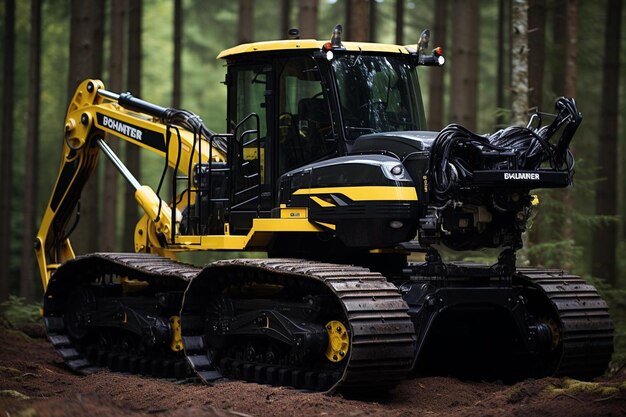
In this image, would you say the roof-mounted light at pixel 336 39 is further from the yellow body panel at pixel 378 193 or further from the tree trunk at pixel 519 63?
the tree trunk at pixel 519 63

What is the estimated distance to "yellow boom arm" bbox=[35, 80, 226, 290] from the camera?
43.0ft

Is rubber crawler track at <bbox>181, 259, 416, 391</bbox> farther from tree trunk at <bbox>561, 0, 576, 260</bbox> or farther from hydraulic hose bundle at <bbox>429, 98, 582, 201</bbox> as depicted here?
tree trunk at <bbox>561, 0, 576, 260</bbox>

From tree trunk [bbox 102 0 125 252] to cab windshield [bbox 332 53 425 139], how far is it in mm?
13414

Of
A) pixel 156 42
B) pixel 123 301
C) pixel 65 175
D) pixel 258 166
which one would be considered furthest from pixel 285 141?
pixel 156 42

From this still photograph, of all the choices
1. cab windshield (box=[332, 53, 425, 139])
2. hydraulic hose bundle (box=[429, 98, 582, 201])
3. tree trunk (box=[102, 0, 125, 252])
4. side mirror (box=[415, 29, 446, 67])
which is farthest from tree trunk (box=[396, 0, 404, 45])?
hydraulic hose bundle (box=[429, 98, 582, 201])

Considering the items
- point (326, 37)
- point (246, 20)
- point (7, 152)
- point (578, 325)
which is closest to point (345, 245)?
point (578, 325)

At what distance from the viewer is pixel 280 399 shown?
31.3 feet

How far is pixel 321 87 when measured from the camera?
435 inches

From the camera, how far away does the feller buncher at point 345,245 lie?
997 cm

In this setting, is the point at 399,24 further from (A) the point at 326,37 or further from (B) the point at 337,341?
(B) the point at 337,341

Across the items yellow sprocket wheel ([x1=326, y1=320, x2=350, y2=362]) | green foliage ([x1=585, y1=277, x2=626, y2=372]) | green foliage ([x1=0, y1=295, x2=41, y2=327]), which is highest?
yellow sprocket wheel ([x1=326, y1=320, x2=350, y2=362])

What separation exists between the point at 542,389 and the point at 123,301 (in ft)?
17.8

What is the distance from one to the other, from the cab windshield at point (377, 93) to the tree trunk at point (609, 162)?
516 inches

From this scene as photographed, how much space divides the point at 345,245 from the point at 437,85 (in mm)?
16782
